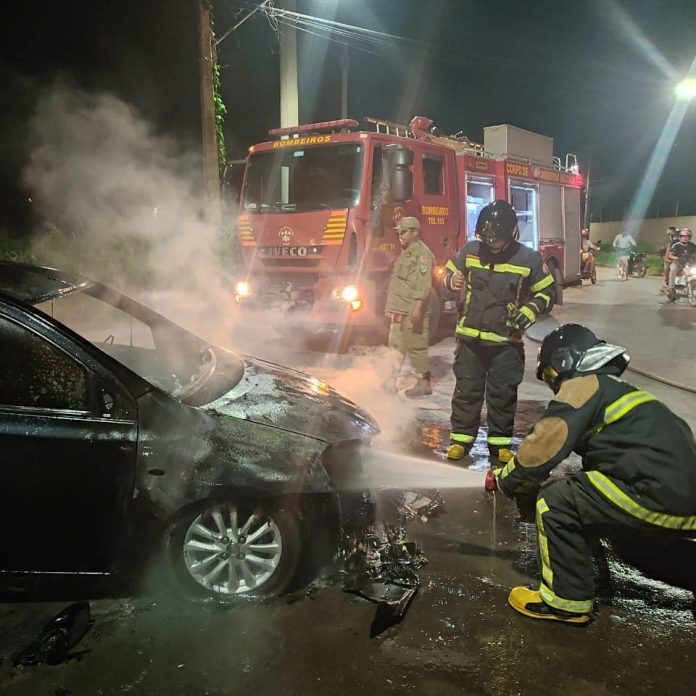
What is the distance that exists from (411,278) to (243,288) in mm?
2800

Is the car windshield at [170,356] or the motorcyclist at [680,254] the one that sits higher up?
the motorcyclist at [680,254]

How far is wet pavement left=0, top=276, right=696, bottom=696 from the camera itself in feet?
7.63

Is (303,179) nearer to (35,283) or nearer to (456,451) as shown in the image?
(456,451)

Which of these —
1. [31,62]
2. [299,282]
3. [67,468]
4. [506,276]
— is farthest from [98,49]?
[67,468]

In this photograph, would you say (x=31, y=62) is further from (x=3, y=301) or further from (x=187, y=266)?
(x=3, y=301)

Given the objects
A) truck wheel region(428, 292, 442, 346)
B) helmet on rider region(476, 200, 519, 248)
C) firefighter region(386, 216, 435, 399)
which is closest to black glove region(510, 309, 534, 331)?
helmet on rider region(476, 200, 519, 248)

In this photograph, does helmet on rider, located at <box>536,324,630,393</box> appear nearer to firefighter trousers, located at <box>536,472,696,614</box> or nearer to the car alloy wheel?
firefighter trousers, located at <box>536,472,696,614</box>

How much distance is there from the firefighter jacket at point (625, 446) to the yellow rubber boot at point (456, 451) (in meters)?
2.09

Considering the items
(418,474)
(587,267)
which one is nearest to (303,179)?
(418,474)

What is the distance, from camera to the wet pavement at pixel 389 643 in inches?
91.5

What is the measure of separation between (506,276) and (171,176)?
859 cm

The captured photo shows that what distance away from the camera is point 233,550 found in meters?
2.75

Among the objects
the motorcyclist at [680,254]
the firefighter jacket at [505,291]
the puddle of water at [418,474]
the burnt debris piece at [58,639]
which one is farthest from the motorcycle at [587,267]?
the burnt debris piece at [58,639]

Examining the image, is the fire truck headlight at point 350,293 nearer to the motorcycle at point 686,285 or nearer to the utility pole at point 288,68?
the utility pole at point 288,68
